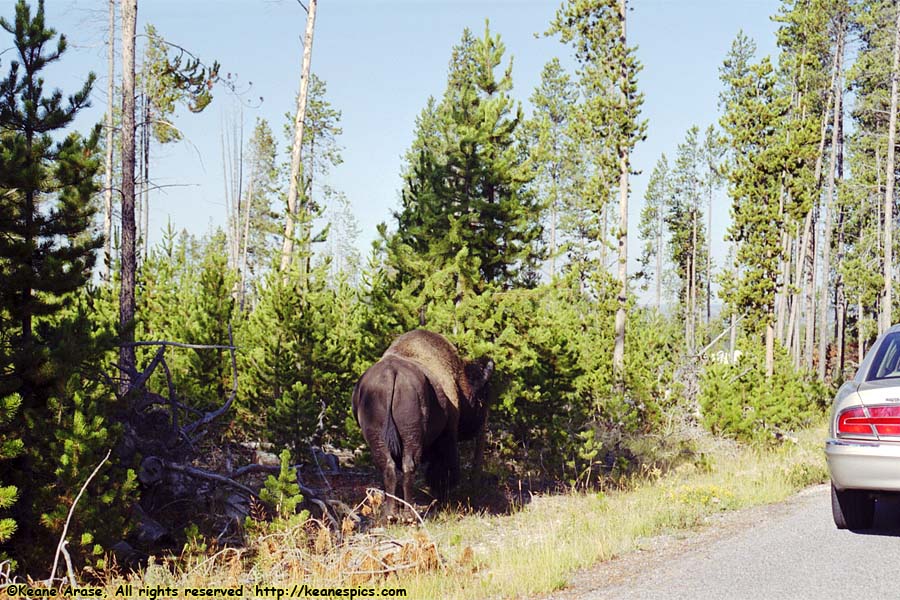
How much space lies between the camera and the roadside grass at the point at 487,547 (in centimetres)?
611

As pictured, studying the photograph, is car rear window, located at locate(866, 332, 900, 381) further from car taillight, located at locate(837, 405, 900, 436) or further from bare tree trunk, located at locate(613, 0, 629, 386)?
bare tree trunk, located at locate(613, 0, 629, 386)

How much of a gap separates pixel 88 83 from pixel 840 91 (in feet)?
130

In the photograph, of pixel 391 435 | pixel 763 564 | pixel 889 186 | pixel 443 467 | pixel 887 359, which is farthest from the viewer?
pixel 889 186

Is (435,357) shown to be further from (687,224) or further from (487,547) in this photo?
(687,224)

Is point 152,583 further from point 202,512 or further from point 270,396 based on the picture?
point 270,396

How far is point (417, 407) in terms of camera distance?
1047 cm

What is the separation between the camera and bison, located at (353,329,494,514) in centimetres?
1037

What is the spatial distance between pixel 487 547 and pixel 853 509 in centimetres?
374

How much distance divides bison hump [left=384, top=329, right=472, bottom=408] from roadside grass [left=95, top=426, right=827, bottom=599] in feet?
6.09

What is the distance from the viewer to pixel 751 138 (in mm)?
22359

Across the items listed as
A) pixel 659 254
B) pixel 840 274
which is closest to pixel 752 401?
pixel 840 274

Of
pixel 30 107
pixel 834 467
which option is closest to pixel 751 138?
pixel 834 467

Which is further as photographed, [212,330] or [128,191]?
[212,330]

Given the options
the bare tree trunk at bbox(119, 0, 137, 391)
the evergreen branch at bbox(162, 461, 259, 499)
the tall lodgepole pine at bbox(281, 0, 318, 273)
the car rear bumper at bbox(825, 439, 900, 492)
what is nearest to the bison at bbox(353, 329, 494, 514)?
the evergreen branch at bbox(162, 461, 259, 499)
